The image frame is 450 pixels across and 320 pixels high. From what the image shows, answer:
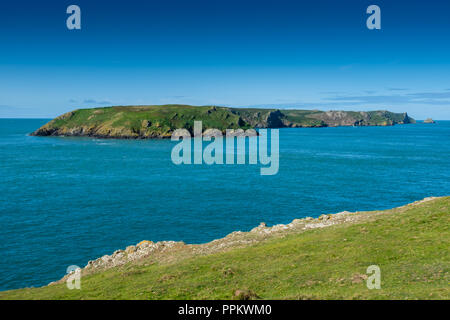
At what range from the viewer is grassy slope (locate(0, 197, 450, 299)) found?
790 inches

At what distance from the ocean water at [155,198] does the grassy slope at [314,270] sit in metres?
16.1

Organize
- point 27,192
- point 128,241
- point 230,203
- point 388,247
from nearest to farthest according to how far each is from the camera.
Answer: point 388,247 → point 128,241 → point 230,203 → point 27,192

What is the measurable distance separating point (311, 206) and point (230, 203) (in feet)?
54.0

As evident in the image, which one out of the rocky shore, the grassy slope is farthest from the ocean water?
the grassy slope

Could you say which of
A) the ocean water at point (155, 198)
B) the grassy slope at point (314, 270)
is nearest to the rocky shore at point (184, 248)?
the grassy slope at point (314, 270)

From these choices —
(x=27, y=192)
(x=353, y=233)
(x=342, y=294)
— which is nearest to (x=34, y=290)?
(x=342, y=294)

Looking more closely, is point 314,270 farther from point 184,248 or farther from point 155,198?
point 155,198

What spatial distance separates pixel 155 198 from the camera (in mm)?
70062

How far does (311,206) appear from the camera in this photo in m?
64.1

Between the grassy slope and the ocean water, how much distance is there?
16.1 metres

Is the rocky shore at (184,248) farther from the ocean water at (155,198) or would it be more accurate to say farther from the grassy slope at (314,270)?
the ocean water at (155,198)

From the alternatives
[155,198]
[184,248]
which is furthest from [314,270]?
[155,198]

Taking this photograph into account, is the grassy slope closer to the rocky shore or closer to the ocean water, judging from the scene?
the rocky shore
